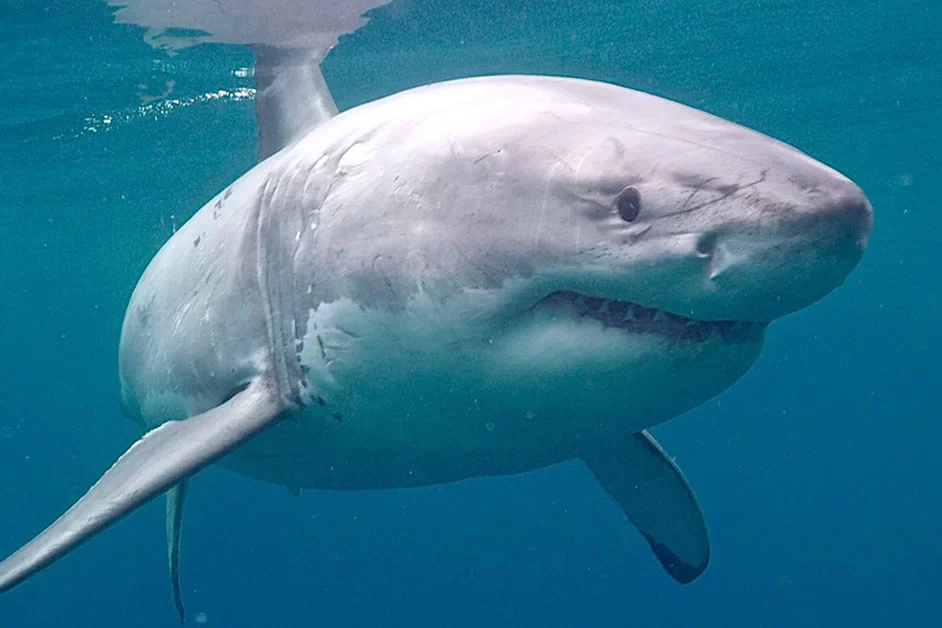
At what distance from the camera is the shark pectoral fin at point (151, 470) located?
360 centimetres

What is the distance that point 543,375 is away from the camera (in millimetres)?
2984

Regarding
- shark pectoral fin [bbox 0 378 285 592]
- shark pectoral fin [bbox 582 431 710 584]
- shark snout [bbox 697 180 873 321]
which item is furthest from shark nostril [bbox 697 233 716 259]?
shark pectoral fin [bbox 582 431 710 584]

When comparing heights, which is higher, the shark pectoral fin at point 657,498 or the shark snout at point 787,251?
the shark snout at point 787,251

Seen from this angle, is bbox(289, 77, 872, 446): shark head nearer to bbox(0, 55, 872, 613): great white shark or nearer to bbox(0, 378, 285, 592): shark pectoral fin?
bbox(0, 55, 872, 613): great white shark

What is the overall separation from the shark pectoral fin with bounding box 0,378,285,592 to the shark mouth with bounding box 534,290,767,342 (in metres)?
1.74

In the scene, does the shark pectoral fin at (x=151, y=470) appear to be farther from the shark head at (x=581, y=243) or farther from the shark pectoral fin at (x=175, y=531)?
the shark pectoral fin at (x=175, y=531)

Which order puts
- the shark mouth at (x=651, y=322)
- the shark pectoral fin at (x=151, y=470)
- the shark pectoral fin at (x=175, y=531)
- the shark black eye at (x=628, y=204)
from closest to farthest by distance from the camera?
the shark black eye at (x=628, y=204), the shark mouth at (x=651, y=322), the shark pectoral fin at (x=151, y=470), the shark pectoral fin at (x=175, y=531)

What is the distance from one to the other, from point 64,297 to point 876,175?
7353 centimetres

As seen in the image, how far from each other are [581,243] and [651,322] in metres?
0.35

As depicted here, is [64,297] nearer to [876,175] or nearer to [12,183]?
[12,183]

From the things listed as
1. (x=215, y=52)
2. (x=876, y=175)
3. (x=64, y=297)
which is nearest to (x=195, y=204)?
(x=215, y=52)

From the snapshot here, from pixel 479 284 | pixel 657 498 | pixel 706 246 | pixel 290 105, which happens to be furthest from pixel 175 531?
pixel 706 246

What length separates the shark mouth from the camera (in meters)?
2.70

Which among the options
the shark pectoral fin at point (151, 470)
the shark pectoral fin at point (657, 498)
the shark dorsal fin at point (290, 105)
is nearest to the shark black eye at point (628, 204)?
the shark pectoral fin at point (151, 470)
